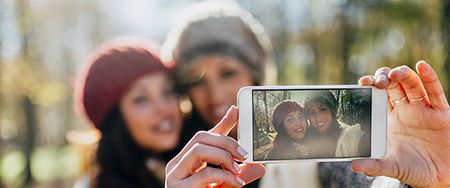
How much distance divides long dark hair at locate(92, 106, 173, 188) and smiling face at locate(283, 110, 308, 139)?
5.68 ft

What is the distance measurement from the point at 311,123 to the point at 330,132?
0.06 metres

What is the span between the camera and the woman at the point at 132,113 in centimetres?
317

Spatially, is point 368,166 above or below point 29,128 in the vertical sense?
above

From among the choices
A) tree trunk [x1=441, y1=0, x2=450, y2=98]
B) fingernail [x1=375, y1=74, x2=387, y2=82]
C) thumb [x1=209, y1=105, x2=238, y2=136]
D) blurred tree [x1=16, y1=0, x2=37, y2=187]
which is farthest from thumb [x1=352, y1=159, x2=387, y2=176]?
blurred tree [x1=16, y1=0, x2=37, y2=187]

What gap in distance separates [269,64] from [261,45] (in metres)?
0.18

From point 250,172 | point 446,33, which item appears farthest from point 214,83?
point 446,33

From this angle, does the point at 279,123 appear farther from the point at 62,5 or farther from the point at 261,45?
the point at 62,5

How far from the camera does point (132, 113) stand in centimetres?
321

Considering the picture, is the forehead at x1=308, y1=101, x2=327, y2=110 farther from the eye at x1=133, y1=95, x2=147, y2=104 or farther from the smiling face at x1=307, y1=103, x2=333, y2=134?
the eye at x1=133, y1=95, x2=147, y2=104

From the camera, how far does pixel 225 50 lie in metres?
3.13

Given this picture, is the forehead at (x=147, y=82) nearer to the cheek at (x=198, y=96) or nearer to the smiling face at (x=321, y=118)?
the cheek at (x=198, y=96)

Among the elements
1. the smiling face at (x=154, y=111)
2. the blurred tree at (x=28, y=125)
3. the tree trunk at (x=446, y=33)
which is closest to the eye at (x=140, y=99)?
the smiling face at (x=154, y=111)

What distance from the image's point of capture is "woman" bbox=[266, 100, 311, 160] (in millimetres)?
1566

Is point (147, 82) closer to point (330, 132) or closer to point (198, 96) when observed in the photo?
point (198, 96)
